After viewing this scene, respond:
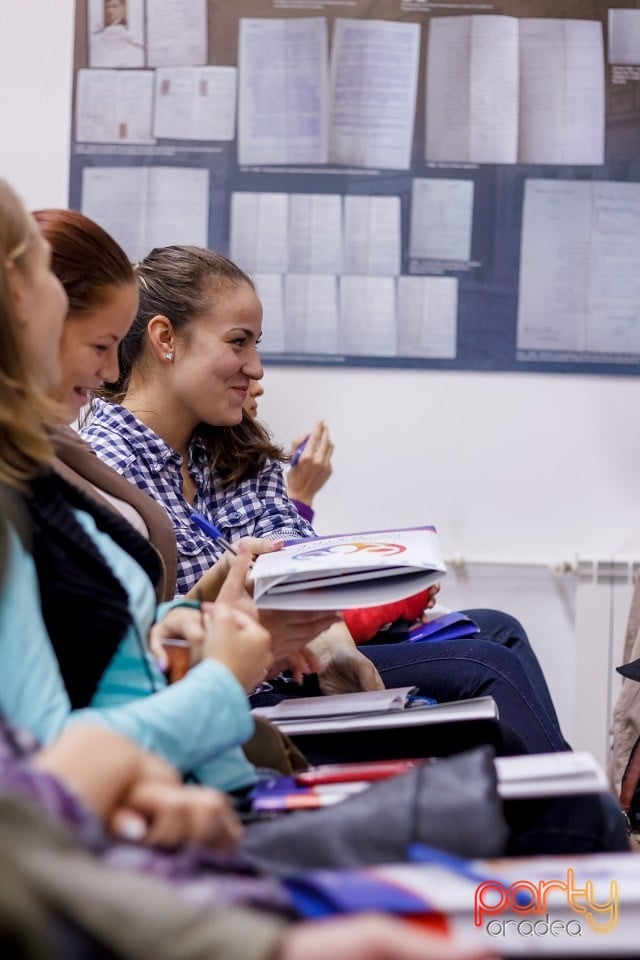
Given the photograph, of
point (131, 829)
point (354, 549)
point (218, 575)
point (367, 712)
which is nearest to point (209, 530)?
point (218, 575)

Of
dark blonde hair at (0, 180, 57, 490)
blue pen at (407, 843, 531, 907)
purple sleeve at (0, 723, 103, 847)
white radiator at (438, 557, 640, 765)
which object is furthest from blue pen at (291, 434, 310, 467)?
purple sleeve at (0, 723, 103, 847)

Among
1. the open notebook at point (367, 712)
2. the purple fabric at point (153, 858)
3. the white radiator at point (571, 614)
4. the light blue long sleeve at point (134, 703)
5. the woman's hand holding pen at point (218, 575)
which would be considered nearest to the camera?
the purple fabric at point (153, 858)

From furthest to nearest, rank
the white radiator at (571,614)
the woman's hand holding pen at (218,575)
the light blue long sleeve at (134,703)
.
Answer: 1. the white radiator at (571,614)
2. the woman's hand holding pen at (218,575)
3. the light blue long sleeve at (134,703)

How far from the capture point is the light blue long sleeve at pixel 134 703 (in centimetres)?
92

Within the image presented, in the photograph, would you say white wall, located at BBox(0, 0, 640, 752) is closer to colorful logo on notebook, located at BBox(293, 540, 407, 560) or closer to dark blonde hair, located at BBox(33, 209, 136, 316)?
colorful logo on notebook, located at BBox(293, 540, 407, 560)

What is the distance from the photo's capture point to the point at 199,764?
1.07 metres

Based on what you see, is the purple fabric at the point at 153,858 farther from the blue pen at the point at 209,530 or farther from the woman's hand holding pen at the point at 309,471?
the woman's hand holding pen at the point at 309,471

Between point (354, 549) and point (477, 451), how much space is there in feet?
5.50

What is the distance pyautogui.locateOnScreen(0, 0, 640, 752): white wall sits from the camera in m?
3.03

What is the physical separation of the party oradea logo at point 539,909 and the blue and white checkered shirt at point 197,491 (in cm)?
115

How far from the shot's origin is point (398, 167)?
304 cm

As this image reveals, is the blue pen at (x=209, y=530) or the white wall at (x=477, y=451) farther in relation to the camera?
the white wall at (x=477, y=451)

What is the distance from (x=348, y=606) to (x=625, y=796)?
44.7 inches

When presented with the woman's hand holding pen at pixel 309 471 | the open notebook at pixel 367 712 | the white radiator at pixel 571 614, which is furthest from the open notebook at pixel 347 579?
the white radiator at pixel 571 614
